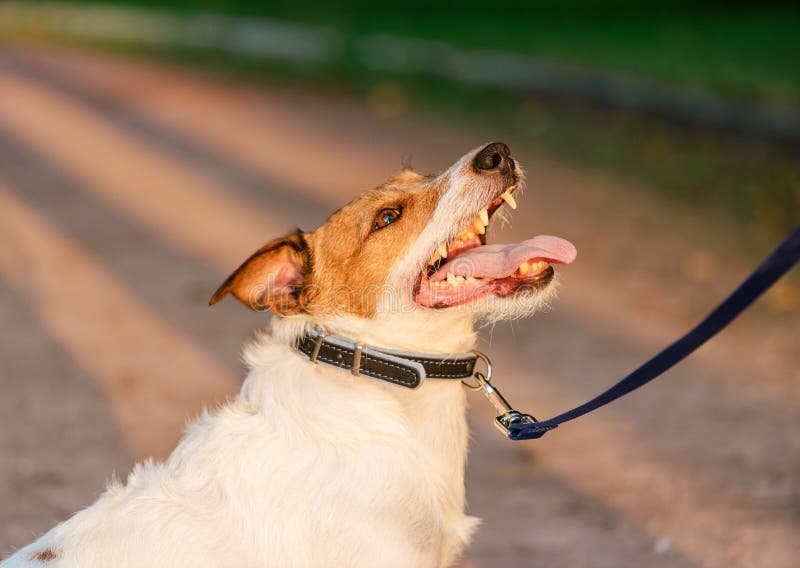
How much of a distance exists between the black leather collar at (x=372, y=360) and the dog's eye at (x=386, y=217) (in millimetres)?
515

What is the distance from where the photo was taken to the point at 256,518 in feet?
9.48

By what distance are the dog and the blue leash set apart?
34 centimetres

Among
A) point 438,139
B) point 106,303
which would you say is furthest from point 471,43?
point 106,303

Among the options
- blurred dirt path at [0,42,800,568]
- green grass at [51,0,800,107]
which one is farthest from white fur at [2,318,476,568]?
green grass at [51,0,800,107]

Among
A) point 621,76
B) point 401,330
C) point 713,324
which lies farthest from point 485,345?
point 621,76

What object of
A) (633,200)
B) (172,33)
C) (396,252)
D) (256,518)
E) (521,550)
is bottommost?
(256,518)

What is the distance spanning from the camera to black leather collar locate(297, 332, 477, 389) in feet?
10.2

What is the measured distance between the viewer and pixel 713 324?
8.61 feet

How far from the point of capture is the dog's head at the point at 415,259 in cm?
325

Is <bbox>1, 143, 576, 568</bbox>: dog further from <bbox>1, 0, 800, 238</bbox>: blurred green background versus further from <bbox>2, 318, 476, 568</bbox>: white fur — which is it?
<bbox>1, 0, 800, 238</bbox>: blurred green background

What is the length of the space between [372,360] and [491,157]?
0.89m

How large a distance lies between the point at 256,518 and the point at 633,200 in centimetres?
679

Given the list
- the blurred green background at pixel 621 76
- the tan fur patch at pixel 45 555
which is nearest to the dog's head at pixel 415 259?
the tan fur patch at pixel 45 555

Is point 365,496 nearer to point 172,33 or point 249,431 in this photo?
point 249,431
